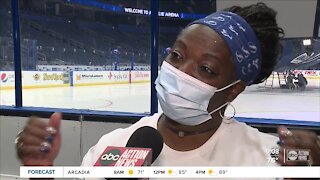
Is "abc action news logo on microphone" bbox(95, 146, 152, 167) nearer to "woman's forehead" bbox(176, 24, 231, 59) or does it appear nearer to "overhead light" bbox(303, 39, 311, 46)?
"woman's forehead" bbox(176, 24, 231, 59)

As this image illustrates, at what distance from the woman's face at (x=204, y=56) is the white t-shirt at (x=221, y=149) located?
0.10 m

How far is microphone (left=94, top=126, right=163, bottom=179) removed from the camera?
55cm

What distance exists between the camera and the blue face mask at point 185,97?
762mm

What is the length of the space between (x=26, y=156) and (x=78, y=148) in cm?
168

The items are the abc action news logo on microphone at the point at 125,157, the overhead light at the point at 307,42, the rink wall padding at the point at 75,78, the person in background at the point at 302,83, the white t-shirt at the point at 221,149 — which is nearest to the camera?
the abc action news logo on microphone at the point at 125,157

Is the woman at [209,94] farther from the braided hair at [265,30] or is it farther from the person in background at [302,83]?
the person in background at [302,83]

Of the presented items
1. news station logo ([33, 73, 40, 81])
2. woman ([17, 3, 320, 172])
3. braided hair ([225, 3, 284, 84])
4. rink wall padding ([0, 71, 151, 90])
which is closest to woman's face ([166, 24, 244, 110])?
woman ([17, 3, 320, 172])

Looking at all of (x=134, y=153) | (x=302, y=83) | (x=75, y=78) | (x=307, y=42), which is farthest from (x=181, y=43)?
(x=75, y=78)

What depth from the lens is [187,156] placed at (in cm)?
71

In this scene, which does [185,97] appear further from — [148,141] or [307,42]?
[307,42]

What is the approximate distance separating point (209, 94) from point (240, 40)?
0.40 ft

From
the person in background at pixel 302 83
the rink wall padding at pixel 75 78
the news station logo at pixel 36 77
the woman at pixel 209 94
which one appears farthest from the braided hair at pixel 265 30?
the news station logo at pixel 36 77

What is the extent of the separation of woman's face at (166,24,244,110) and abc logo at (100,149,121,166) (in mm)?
252

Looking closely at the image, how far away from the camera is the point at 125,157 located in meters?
0.56
